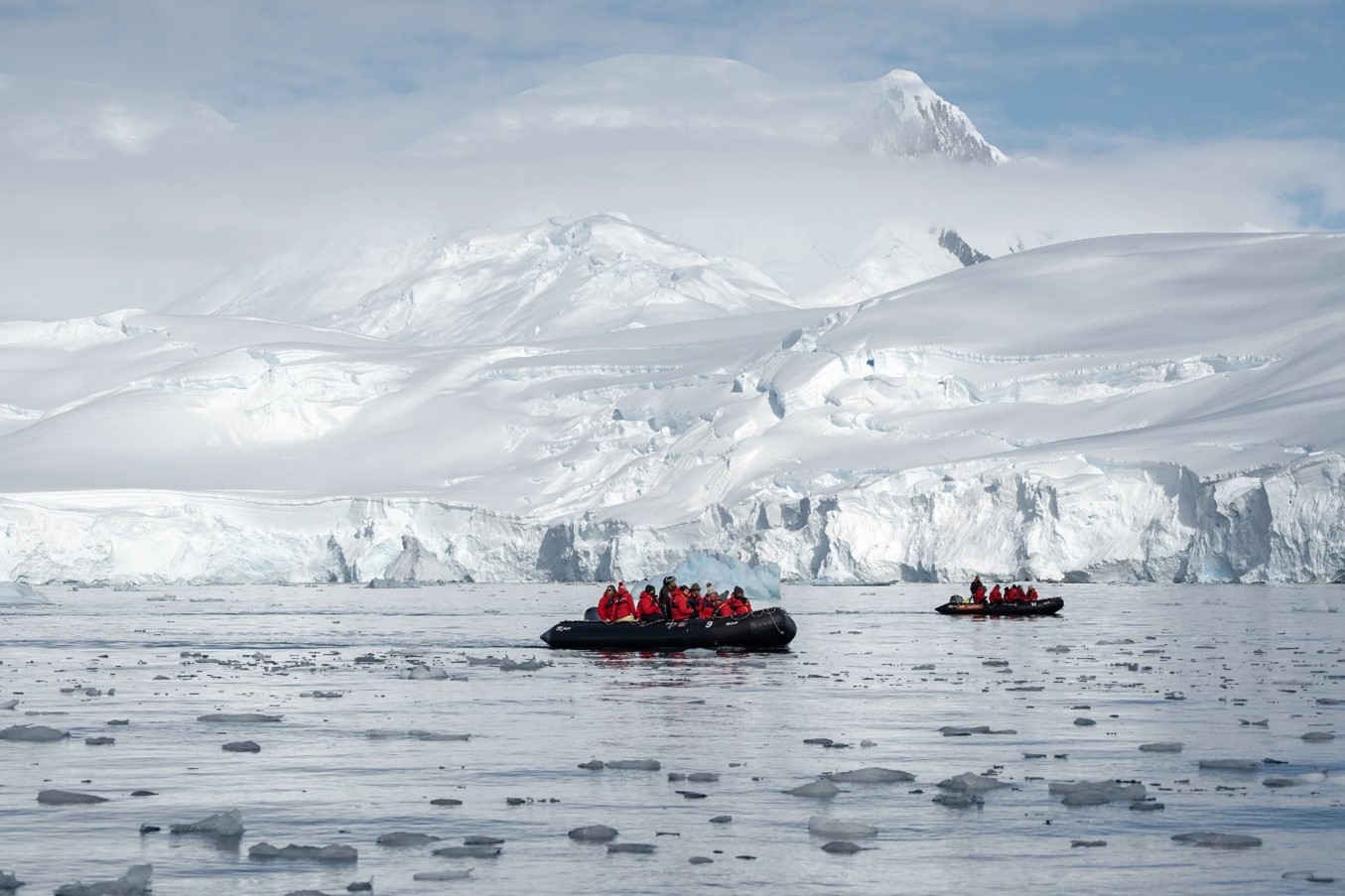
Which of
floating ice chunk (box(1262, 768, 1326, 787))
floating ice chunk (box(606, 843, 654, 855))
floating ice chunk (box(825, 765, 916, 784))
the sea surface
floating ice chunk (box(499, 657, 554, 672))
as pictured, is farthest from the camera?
floating ice chunk (box(499, 657, 554, 672))

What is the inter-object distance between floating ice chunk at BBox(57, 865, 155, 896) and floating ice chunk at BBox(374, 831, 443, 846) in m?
1.80

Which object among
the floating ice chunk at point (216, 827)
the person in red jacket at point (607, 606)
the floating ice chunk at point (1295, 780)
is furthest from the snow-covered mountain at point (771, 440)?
the floating ice chunk at point (216, 827)

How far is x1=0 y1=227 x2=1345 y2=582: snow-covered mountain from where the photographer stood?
235 ft

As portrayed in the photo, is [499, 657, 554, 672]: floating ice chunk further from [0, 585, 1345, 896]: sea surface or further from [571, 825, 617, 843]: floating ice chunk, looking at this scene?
[571, 825, 617, 843]: floating ice chunk

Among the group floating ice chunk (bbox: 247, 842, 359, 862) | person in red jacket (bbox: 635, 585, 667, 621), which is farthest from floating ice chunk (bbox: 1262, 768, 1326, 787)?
person in red jacket (bbox: 635, 585, 667, 621)

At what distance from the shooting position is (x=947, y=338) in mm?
103125

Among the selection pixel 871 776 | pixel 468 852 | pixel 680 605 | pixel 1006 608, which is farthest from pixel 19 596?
pixel 468 852

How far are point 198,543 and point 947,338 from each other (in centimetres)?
4683

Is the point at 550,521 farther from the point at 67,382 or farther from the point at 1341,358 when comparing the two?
the point at 67,382

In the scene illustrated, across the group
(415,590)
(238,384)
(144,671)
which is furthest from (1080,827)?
(238,384)

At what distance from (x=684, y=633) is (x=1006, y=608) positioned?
18.2 meters

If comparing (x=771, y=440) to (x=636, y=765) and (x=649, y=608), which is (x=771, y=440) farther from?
(x=636, y=765)

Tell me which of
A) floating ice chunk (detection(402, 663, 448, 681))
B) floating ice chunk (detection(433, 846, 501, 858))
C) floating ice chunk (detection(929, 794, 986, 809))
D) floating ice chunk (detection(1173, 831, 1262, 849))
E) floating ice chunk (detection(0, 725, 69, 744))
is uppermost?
floating ice chunk (detection(402, 663, 448, 681))

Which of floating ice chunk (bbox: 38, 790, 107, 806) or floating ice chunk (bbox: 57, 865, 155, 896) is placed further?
floating ice chunk (bbox: 38, 790, 107, 806)
